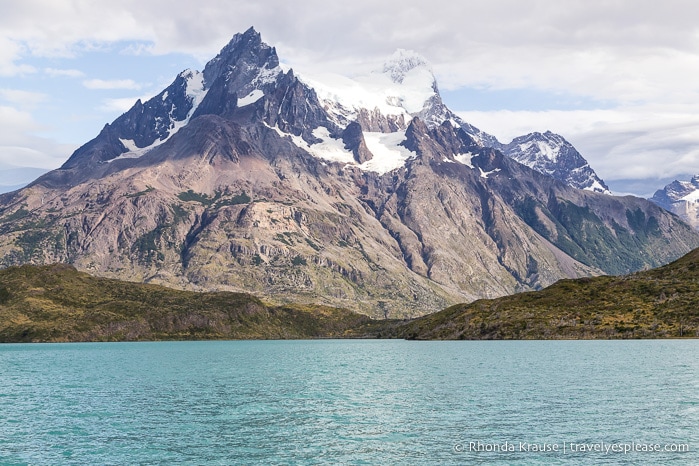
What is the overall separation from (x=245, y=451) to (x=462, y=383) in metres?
Answer: 72.4


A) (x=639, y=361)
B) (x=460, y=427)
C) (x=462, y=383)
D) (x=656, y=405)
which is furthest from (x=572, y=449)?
(x=639, y=361)

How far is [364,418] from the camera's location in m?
97.8

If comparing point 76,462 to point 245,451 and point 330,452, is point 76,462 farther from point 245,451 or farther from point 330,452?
point 330,452

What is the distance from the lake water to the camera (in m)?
73.6

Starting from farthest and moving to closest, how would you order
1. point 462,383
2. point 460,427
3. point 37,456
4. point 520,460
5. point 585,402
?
point 462,383, point 585,402, point 460,427, point 37,456, point 520,460

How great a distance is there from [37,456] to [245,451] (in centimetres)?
2256

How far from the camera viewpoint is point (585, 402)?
106375 mm

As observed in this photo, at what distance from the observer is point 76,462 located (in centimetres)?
7225

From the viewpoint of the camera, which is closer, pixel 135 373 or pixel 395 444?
pixel 395 444

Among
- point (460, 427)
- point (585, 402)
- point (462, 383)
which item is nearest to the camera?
point (460, 427)

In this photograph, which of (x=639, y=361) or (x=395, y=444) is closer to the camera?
(x=395, y=444)

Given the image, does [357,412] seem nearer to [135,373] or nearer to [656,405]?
[656,405]

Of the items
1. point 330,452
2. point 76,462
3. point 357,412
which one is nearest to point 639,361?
point 357,412

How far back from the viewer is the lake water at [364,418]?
73.6 metres
